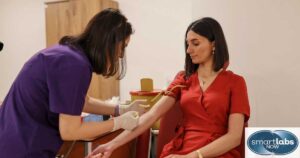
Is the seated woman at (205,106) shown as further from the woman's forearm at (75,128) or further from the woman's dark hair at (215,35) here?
the woman's forearm at (75,128)

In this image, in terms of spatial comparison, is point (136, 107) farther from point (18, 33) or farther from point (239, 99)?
point (18, 33)

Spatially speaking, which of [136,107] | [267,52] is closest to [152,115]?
[136,107]

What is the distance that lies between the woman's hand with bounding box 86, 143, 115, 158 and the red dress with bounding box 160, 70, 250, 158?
0.28 meters

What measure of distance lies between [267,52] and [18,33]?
3.21 meters

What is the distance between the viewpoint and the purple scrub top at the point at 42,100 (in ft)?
3.58

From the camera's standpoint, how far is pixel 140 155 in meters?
1.88

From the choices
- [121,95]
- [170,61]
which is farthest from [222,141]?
[121,95]

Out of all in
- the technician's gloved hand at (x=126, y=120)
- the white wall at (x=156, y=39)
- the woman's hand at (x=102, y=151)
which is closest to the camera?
the technician's gloved hand at (x=126, y=120)

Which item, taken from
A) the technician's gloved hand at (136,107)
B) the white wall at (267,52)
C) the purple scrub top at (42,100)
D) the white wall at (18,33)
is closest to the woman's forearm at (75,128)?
the purple scrub top at (42,100)

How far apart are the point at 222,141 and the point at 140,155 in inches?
21.8

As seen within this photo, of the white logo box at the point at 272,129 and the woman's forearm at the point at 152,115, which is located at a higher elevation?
the white logo box at the point at 272,129

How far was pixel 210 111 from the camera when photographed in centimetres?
158

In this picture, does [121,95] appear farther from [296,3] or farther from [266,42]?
[296,3]

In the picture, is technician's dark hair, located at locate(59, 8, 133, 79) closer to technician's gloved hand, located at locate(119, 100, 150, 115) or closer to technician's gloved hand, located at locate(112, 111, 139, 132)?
technician's gloved hand, located at locate(112, 111, 139, 132)
